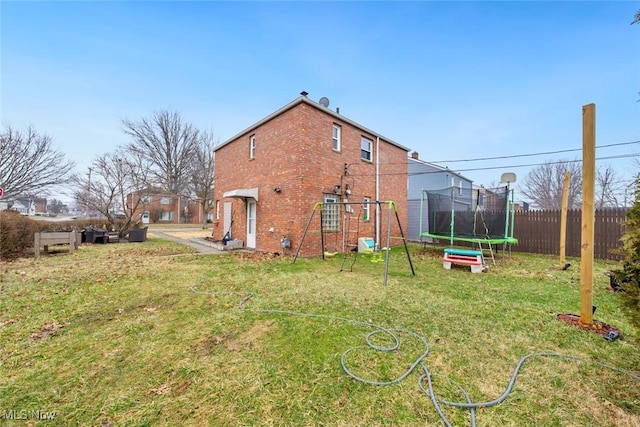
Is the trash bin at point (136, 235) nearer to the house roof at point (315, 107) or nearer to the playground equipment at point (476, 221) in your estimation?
the house roof at point (315, 107)

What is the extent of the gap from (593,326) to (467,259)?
164 inches

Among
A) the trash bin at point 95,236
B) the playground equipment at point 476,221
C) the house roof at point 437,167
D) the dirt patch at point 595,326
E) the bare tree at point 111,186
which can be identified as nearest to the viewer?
the dirt patch at point 595,326

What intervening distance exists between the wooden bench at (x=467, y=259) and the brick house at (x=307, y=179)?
9.49ft

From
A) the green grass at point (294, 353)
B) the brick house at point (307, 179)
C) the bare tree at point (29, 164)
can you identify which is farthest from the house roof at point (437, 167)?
the bare tree at point (29, 164)

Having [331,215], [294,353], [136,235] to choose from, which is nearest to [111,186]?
[136,235]

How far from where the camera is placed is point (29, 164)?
18.3 metres

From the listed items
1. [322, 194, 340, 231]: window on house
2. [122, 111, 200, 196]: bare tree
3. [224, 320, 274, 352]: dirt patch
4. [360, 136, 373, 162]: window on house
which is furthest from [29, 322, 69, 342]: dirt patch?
[122, 111, 200, 196]: bare tree

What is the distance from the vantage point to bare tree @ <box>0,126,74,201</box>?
17453 mm

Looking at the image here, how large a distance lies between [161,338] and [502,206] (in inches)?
468

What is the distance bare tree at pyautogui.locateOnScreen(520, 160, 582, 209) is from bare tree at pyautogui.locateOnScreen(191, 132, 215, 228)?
3785cm

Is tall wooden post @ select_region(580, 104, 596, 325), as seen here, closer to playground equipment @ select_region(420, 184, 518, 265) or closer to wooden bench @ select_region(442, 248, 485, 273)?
wooden bench @ select_region(442, 248, 485, 273)

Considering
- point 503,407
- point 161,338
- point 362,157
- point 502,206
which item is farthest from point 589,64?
point 161,338

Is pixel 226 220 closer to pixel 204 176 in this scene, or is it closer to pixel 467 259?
pixel 467 259

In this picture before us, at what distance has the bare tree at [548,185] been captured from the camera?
2909 centimetres
